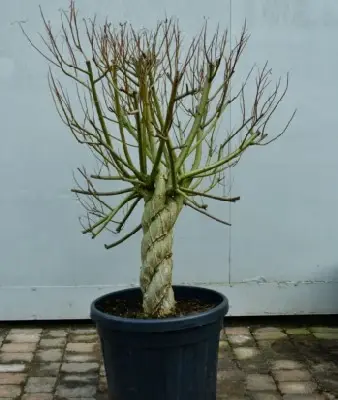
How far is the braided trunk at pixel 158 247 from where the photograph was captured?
3.02 meters

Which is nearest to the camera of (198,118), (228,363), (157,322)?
(157,322)

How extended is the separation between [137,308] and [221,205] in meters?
1.34

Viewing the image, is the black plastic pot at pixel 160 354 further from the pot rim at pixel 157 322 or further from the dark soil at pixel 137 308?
the dark soil at pixel 137 308

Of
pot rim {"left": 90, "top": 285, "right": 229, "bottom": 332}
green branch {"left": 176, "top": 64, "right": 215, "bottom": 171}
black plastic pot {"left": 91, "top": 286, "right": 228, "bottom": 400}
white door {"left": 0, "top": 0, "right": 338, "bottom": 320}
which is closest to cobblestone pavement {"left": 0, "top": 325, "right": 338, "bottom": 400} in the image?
white door {"left": 0, "top": 0, "right": 338, "bottom": 320}

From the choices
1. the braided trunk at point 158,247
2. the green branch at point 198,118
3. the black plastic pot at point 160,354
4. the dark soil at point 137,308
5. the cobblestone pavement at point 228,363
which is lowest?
the cobblestone pavement at point 228,363

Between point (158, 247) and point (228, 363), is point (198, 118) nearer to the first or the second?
point (158, 247)

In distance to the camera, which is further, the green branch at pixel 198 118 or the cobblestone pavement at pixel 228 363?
the cobblestone pavement at pixel 228 363

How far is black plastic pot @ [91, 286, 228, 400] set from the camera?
2.86m

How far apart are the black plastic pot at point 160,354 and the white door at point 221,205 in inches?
56.1

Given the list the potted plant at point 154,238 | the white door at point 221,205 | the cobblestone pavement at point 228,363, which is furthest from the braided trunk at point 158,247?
the white door at point 221,205

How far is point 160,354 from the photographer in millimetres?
2891

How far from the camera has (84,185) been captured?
430 centimetres

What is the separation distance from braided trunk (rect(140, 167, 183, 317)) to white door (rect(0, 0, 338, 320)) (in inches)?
54.3

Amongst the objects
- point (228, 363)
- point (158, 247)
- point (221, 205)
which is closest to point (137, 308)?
point (158, 247)
